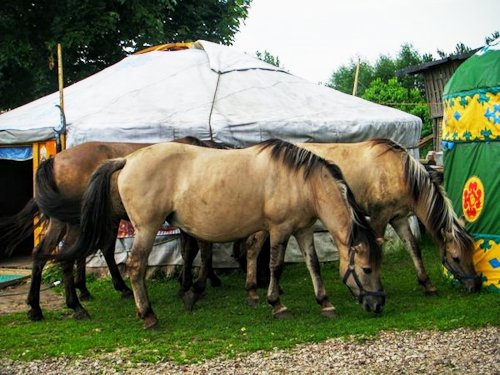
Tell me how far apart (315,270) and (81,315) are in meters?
2.29

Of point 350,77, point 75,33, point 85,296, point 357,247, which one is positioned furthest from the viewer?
point 350,77

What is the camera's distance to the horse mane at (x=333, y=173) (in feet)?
18.5

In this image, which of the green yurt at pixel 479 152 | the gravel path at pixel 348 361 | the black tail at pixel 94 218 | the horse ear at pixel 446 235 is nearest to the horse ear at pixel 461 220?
the green yurt at pixel 479 152

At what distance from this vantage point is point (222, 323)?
594 cm

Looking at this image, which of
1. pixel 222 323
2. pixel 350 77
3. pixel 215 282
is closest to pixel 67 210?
pixel 222 323

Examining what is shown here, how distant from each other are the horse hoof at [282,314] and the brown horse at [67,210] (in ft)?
3.72

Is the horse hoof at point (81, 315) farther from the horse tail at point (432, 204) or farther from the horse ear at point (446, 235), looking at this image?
the horse ear at point (446, 235)

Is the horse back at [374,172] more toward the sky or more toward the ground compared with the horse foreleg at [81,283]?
more toward the sky

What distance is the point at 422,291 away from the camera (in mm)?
7020

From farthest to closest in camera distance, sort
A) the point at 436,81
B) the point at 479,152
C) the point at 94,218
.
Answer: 1. the point at 436,81
2. the point at 479,152
3. the point at 94,218

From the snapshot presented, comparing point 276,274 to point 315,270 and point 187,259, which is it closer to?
point 315,270

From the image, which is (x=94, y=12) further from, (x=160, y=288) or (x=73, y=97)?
(x=160, y=288)

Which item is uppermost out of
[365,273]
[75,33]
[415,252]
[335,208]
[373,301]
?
[75,33]

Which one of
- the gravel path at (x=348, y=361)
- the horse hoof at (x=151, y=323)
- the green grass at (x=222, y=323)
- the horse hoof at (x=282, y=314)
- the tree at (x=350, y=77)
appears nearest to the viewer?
the gravel path at (x=348, y=361)
